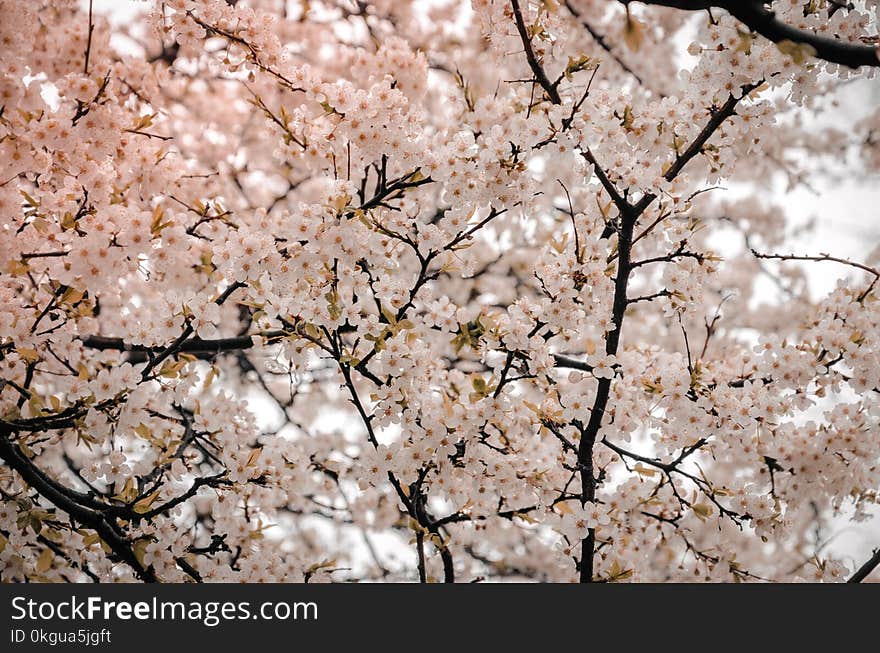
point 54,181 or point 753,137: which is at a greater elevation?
point 54,181

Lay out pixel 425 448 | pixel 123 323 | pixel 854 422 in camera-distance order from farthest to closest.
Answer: pixel 123 323 < pixel 854 422 < pixel 425 448

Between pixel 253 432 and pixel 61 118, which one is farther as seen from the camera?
pixel 253 432

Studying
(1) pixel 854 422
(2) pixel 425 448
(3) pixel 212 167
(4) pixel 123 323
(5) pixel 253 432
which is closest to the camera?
(2) pixel 425 448

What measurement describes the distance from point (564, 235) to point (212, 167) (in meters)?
3.87

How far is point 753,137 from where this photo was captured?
2756 mm

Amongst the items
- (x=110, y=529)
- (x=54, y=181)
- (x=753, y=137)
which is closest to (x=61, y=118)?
(x=54, y=181)

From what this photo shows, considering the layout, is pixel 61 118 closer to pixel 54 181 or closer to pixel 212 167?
pixel 54 181

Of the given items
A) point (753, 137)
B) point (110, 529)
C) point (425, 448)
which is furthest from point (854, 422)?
point (110, 529)

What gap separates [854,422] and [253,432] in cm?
302
